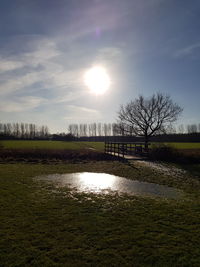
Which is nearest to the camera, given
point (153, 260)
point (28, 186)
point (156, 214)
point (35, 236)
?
point (153, 260)

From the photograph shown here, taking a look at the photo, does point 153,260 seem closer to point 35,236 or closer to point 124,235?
point 124,235

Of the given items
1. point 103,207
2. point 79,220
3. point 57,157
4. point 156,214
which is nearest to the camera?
point 79,220

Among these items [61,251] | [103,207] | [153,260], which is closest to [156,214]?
[103,207]

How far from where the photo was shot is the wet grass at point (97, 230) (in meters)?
3.92

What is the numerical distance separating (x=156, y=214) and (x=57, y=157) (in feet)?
66.7

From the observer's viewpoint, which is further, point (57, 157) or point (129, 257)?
point (57, 157)

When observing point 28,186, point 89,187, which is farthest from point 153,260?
point 28,186

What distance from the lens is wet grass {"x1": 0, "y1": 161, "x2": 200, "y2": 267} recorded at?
3.92 metres

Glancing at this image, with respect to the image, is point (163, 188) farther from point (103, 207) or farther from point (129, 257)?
point (129, 257)

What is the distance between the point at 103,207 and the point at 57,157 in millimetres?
19066

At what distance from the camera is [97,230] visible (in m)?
5.09

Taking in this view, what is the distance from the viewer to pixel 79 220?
5.71 meters

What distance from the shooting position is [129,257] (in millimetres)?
3959

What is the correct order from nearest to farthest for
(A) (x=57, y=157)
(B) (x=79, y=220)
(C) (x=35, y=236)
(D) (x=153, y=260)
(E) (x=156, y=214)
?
(D) (x=153, y=260) → (C) (x=35, y=236) → (B) (x=79, y=220) → (E) (x=156, y=214) → (A) (x=57, y=157)
